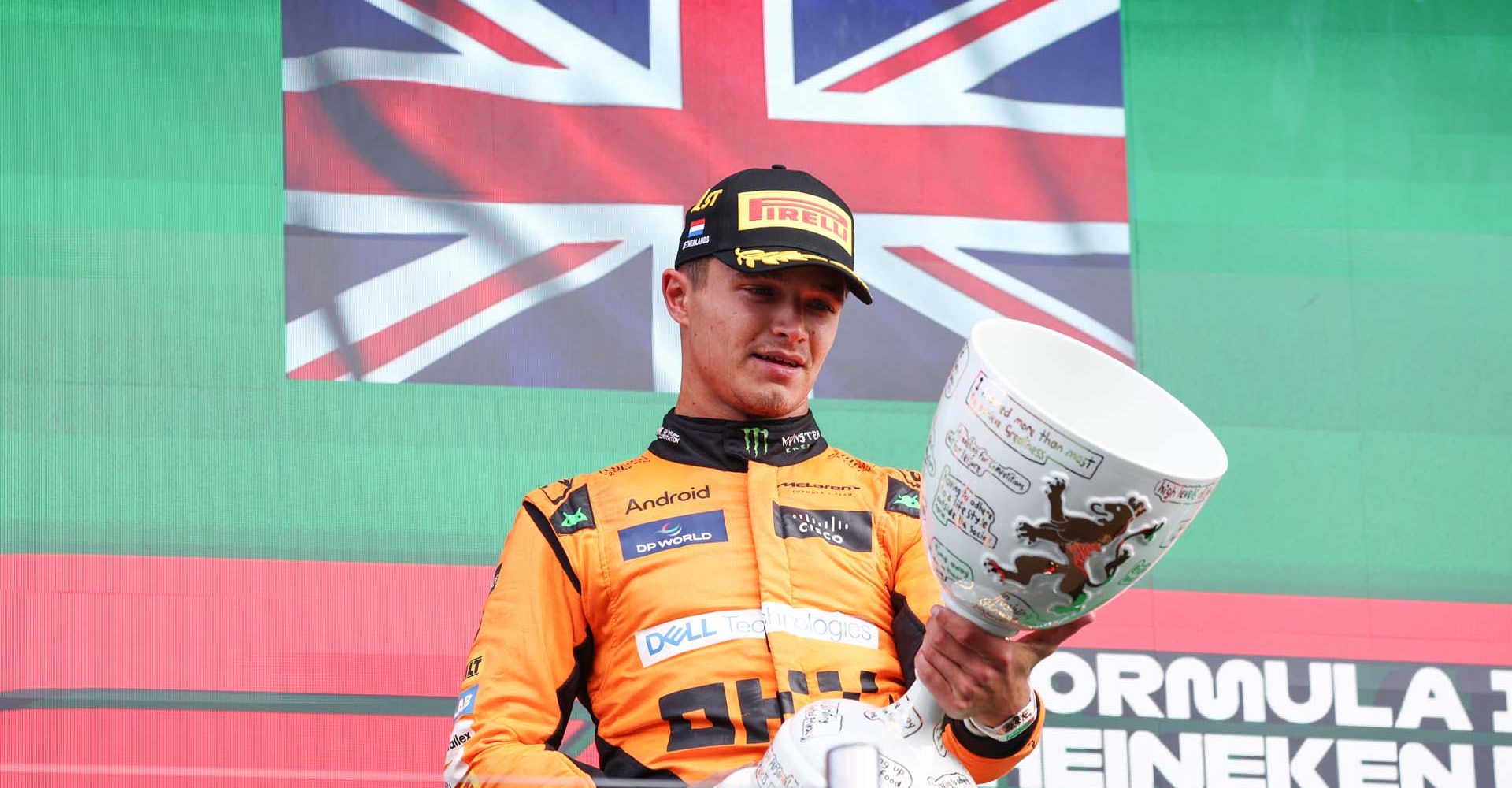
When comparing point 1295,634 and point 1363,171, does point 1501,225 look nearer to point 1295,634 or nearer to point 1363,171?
point 1363,171

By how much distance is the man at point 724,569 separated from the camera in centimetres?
151

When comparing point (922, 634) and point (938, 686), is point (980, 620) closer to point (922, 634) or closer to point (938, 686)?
point (938, 686)

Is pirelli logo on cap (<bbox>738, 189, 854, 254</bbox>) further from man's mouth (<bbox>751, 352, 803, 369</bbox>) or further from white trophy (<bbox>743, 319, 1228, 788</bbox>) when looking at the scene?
white trophy (<bbox>743, 319, 1228, 788</bbox>)

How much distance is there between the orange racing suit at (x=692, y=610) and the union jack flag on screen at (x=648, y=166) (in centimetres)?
75

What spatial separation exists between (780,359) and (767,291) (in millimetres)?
70

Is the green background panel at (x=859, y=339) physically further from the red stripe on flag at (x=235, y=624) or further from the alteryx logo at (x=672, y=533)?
the alteryx logo at (x=672, y=533)

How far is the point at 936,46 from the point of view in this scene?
2.64 meters

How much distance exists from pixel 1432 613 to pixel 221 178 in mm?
1861

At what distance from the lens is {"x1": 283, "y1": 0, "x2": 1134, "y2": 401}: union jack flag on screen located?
7.91ft

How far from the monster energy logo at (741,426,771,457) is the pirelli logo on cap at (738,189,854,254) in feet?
0.66

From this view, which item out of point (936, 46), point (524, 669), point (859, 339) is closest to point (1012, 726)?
point (524, 669)

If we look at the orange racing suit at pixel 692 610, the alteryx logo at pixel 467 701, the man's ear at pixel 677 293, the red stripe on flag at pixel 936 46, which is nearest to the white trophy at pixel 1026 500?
the orange racing suit at pixel 692 610

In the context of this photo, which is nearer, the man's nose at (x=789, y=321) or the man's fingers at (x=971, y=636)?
the man's fingers at (x=971, y=636)

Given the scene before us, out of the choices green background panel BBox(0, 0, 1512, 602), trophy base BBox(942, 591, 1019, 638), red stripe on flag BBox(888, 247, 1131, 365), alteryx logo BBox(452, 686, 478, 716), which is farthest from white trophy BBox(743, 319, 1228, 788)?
red stripe on flag BBox(888, 247, 1131, 365)
